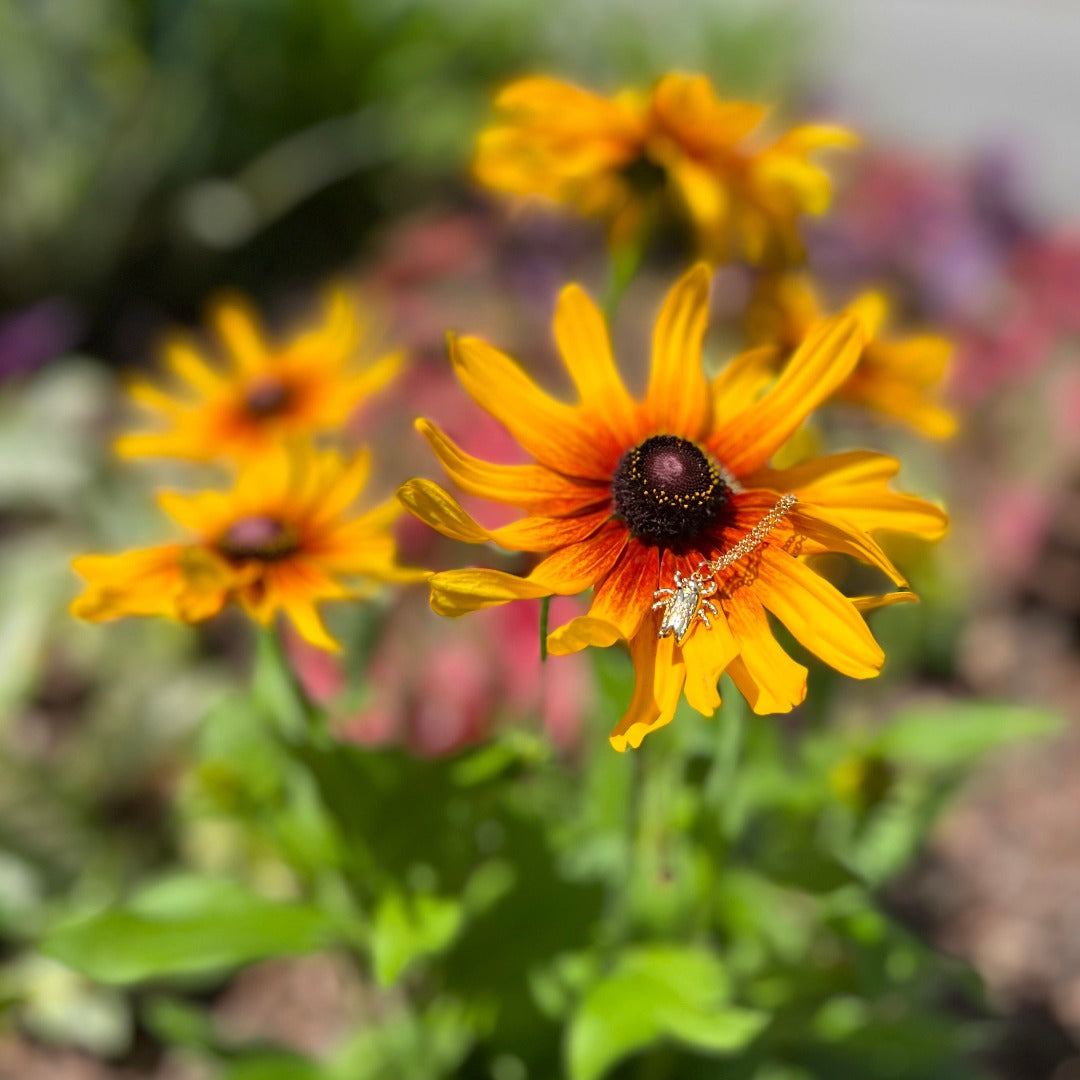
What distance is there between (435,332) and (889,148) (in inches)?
89.0

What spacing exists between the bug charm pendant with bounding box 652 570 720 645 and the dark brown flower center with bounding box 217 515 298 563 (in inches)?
16.0

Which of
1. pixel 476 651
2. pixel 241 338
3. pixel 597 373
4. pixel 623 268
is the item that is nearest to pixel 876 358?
pixel 623 268

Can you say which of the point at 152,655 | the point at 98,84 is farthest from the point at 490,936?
the point at 98,84

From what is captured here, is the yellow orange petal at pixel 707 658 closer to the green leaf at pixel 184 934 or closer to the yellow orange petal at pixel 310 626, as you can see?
the yellow orange petal at pixel 310 626

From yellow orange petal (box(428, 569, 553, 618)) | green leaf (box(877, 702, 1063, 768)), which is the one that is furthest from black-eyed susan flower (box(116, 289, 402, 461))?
green leaf (box(877, 702, 1063, 768))

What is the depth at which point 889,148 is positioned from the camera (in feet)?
15.4

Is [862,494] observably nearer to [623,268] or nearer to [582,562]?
[582,562]

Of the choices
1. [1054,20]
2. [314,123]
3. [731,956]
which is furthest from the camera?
[1054,20]

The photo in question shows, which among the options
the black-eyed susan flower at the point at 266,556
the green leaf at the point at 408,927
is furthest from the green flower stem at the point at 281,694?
the green leaf at the point at 408,927

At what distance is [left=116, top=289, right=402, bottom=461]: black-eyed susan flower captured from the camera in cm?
125

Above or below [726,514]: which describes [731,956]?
below

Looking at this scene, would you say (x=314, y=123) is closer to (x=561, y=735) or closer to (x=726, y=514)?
(x=561, y=735)

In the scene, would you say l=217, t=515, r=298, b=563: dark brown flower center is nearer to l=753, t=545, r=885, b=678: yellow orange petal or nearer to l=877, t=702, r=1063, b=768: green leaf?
l=753, t=545, r=885, b=678: yellow orange petal

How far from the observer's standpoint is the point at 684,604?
2.83ft
